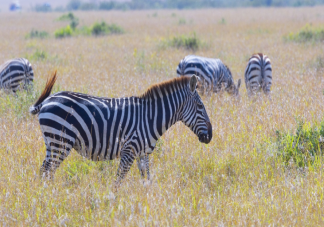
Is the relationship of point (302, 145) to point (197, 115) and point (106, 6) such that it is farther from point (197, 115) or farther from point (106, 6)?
point (106, 6)

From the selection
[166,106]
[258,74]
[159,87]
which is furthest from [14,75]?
[258,74]

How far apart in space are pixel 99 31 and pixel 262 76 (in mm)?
16025

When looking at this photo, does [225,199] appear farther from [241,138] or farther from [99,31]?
[99,31]

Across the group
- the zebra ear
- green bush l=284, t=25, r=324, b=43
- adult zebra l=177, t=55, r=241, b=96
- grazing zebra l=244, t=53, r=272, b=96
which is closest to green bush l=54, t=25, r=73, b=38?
green bush l=284, t=25, r=324, b=43

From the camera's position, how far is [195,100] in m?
4.89

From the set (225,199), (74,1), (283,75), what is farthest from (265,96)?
(74,1)

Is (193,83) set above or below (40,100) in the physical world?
above

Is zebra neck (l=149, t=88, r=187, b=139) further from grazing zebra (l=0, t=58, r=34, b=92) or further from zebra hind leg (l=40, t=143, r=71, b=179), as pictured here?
grazing zebra (l=0, t=58, r=34, b=92)

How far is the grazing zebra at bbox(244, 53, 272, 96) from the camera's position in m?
9.62

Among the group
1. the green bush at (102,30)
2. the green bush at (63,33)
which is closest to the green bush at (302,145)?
the green bush at (63,33)

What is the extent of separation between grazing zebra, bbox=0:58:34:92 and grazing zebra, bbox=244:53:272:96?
18.8 ft

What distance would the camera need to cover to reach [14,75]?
9.41 meters

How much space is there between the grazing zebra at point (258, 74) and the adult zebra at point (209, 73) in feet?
1.85

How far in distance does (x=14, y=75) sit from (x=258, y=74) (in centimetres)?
632
